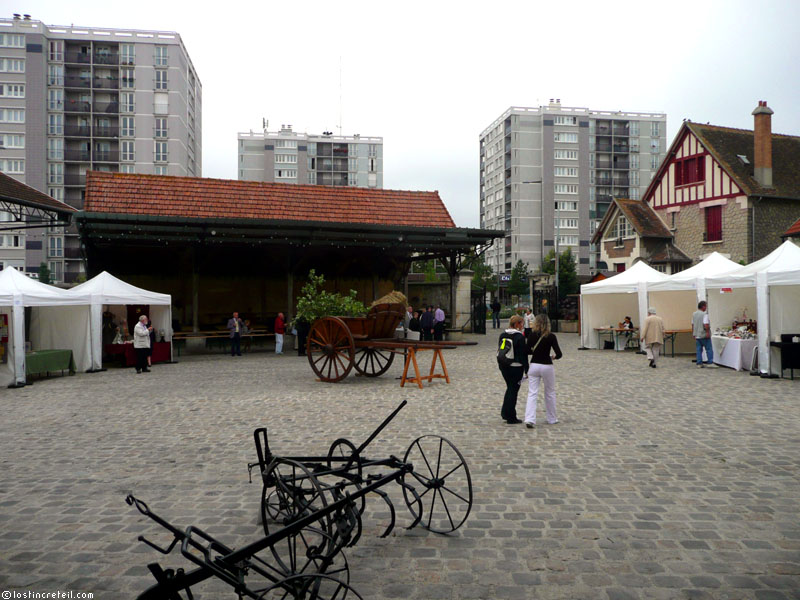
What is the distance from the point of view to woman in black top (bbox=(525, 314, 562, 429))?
7.77m

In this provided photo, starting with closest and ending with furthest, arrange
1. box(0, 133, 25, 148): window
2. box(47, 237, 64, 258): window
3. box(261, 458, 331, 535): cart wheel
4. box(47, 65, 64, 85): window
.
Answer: box(261, 458, 331, 535): cart wheel < box(0, 133, 25, 148): window < box(47, 65, 64, 85): window < box(47, 237, 64, 258): window

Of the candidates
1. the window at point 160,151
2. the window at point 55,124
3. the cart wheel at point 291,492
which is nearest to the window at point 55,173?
the window at point 55,124

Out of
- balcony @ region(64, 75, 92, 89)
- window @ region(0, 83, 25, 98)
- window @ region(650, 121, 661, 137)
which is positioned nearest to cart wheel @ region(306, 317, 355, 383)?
balcony @ region(64, 75, 92, 89)

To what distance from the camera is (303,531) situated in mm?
4074

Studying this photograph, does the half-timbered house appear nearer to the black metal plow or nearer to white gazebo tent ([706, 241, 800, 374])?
white gazebo tent ([706, 241, 800, 374])

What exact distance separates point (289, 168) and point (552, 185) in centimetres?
3363

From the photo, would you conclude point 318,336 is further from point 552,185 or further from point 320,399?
point 552,185

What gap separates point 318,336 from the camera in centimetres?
1265

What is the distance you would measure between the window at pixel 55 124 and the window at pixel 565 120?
50201 millimetres

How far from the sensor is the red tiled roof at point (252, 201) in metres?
19.9

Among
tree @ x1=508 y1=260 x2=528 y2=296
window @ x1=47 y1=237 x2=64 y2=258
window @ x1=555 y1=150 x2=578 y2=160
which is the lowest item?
tree @ x1=508 y1=260 x2=528 y2=296

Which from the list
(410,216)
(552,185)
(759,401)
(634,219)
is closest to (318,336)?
(759,401)

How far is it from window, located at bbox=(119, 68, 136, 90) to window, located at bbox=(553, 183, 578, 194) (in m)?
44.7

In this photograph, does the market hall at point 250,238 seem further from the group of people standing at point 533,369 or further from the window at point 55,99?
the window at point 55,99
